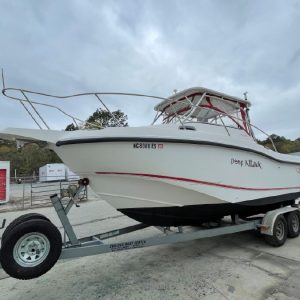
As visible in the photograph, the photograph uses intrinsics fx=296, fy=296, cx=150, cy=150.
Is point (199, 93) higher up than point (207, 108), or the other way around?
point (199, 93)

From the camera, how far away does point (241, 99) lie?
5.86 meters

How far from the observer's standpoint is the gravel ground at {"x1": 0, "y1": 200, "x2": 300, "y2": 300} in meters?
3.39

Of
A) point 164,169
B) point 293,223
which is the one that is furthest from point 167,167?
point 293,223

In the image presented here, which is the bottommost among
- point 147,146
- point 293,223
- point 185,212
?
point 293,223

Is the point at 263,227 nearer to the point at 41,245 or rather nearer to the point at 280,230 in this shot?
the point at 280,230

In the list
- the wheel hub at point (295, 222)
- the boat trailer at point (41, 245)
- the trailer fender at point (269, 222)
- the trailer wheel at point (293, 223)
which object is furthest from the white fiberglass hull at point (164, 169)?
the wheel hub at point (295, 222)

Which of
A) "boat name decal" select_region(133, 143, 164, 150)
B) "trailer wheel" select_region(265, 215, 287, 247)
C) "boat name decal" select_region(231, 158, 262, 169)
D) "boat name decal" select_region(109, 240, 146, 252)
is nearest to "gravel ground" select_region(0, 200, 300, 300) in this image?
"trailer wheel" select_region(265, 215, 287, 247)

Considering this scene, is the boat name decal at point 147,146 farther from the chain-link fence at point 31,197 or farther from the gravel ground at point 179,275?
the chain-link fence at point 31,197

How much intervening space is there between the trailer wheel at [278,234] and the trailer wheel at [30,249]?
3.59m

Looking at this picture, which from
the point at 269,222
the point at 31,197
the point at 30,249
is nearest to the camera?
the point at 30,249

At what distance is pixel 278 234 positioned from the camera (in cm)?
514

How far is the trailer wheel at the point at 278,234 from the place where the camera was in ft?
16.4

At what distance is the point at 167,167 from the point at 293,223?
329 cm

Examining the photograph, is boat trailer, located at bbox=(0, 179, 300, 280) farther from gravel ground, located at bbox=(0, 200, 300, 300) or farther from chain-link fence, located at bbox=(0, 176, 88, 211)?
chain-link fence, located at bbox=(0, 176, 88, 211)
